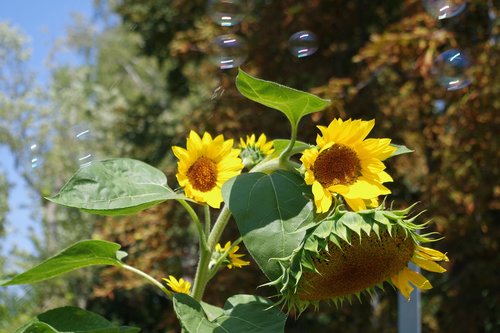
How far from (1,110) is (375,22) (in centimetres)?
693

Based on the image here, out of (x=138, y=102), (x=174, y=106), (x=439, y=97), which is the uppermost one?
(x=439, y=97)

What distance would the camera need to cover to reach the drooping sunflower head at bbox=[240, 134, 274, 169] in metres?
0.56

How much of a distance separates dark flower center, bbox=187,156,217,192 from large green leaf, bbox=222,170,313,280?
7 centimetres

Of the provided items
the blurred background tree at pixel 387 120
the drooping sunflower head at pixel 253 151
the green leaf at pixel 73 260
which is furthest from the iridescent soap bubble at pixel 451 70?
the green leaf at pixel 73 260

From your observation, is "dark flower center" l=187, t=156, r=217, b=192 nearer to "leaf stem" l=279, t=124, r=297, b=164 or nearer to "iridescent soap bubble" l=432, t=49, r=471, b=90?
"leaf stem" l=279, t=124, r=297, b=164

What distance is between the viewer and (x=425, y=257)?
0.46 metres

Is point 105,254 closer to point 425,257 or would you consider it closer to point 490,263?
point 425,257

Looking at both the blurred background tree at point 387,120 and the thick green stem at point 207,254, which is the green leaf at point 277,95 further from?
the blurred background tree at point 387,120

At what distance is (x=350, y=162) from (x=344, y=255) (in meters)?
0.09

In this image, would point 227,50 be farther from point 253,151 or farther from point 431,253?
point 431,253

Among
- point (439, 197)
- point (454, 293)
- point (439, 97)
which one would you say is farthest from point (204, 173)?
point (454, 293)

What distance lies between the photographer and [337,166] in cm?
49

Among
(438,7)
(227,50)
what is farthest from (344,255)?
(227,50)

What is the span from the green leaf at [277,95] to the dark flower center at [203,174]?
0.09 meters
